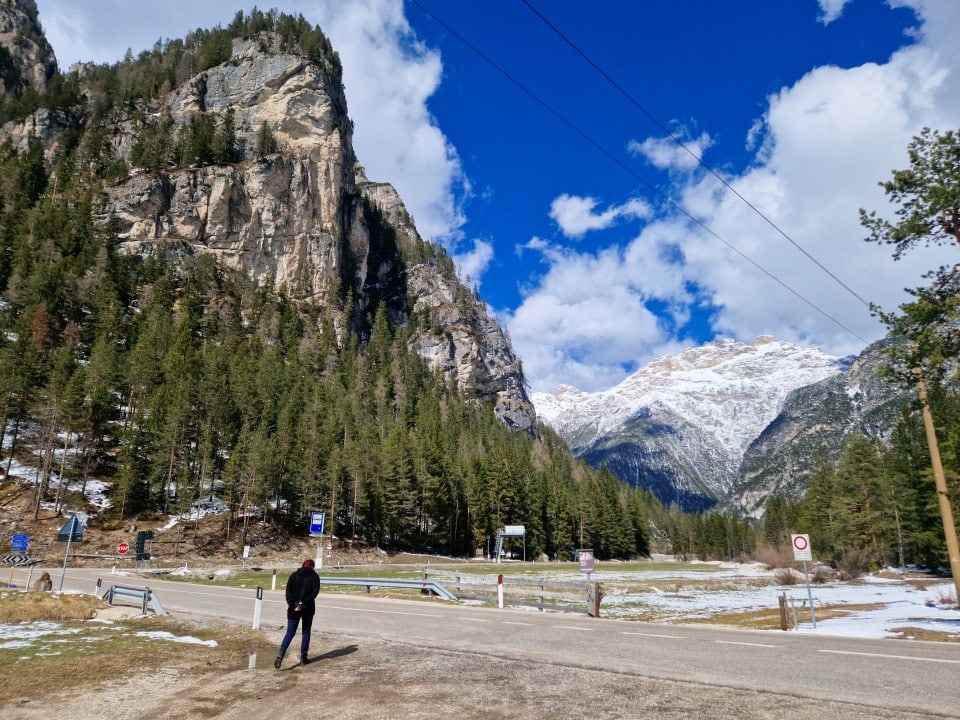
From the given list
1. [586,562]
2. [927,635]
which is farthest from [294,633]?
[927,635]

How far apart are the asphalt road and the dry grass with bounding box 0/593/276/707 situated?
238cm

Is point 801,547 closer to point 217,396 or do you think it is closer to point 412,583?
point 412,583

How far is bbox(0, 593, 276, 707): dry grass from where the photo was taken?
28.8ft

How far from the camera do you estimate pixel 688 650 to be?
37.5 feet

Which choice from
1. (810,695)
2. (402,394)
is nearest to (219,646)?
(810,695)

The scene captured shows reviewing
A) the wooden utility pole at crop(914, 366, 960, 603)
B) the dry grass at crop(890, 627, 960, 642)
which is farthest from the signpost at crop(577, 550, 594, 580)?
the wooden utility pole at crop(914, 366, 960, 603)

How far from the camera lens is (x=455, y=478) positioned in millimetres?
88188

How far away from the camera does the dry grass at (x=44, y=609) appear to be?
15.3 m


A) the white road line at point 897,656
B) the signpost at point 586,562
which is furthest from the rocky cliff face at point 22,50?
the white road line at point 897,656

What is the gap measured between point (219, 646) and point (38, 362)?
7765cm

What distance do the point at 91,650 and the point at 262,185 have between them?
15331cm

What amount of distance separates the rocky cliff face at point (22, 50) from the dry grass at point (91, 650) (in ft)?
725

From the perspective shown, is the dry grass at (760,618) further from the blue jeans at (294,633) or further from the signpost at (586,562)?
the blue jeans at (294,633)

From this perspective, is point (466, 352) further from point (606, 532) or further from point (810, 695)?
point (810, 695)
